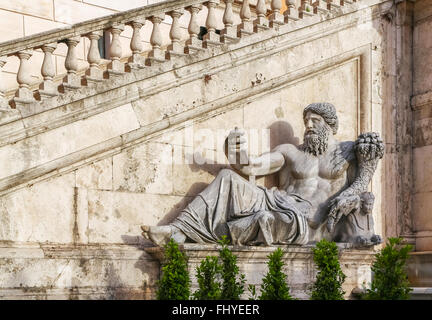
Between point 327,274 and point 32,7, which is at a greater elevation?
point 32,7

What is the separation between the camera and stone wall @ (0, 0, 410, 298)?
28.1ft

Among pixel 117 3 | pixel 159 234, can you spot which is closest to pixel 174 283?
pixel 159 234

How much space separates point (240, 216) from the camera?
9.45m

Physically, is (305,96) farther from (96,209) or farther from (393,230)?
(96,209)

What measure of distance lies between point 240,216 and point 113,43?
255 centimetres

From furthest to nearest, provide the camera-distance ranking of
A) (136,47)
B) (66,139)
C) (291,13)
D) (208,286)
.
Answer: (291,13) → (136,47) → (66,139) → (208,286)

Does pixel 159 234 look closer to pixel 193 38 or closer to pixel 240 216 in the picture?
pixel 240 216

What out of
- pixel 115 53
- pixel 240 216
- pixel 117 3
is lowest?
pixel 240 216

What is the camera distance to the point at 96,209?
9164 mm

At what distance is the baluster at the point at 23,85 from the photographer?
8.64 metres

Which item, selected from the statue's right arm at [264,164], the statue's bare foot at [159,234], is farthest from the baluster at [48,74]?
the statue's right arm at [264,164]

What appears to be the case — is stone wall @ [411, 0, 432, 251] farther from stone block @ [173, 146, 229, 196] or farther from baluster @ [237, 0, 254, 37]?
stone block @ [173, 146, 229, 196]
